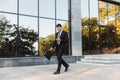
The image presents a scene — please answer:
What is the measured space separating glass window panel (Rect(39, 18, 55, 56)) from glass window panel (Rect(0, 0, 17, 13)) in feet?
6.49

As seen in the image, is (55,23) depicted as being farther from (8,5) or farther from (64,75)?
(64,75)

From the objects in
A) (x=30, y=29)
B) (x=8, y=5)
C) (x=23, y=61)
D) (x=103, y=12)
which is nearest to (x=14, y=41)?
(x=23, y=61)

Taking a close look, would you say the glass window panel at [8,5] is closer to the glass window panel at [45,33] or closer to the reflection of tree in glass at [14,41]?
the reflection of tree in glass at [14,41]

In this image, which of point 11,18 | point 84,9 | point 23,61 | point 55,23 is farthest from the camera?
point 84,9

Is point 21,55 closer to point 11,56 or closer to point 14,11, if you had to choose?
point 11,56

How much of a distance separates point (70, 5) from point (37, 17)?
9.75 ft

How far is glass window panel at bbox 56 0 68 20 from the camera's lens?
1664 centimetres

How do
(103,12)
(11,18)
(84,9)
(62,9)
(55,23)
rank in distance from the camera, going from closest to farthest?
1. (11,18)
2. (55,23)
3. (62,9)
4. (84,9)
5. (103,12)

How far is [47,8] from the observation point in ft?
52.2

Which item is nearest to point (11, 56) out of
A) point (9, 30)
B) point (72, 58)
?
point (9, 30)

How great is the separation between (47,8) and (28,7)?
151cm

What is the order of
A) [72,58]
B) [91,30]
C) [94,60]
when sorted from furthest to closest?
[91,30] → [72,58] → [94,60]

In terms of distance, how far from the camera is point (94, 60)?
1480 cm

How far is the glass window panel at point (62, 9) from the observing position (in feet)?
54.6
